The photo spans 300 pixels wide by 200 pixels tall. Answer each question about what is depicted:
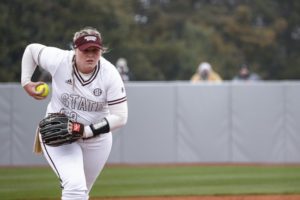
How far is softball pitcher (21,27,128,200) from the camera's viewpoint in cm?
A: 615

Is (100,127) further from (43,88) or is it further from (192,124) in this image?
(192,124)

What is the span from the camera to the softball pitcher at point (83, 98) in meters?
6.15

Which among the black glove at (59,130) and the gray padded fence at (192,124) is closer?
the black glove at (59,130)

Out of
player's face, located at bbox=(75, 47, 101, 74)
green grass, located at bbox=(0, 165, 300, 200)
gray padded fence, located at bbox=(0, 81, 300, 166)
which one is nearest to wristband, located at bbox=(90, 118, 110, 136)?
player's face, located at bbox=(75, 47, 101, 74)

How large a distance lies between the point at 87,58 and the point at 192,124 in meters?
10.2

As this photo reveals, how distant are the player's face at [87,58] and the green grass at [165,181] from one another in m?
4.20

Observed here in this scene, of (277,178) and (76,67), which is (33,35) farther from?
(76,67)

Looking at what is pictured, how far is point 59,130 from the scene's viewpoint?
6.14 metres

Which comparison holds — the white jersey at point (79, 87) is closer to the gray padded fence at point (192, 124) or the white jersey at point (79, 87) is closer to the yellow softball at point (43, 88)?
the yellow softball at point (43, 88)

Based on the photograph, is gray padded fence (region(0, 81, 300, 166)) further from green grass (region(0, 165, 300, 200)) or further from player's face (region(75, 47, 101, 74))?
player's face (region(75, 47, 101, 74))

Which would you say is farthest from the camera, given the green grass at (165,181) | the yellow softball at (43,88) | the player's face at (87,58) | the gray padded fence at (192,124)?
the gray padded fence at (192,124)


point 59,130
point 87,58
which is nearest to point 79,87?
point 87,58

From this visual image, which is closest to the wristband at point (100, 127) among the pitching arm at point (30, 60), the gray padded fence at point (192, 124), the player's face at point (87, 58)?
the player's face at point (87, 58)

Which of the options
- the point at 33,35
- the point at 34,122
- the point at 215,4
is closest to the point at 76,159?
Answer: the point at 34,122
